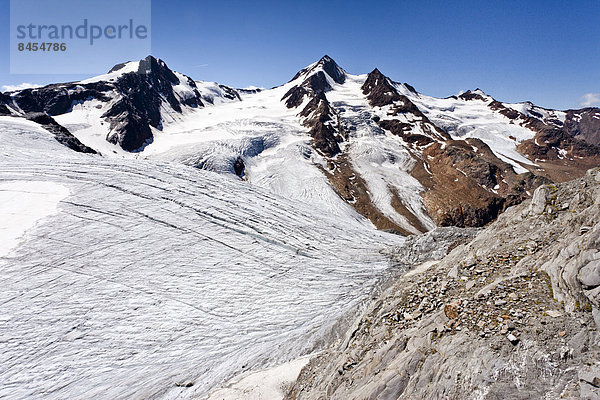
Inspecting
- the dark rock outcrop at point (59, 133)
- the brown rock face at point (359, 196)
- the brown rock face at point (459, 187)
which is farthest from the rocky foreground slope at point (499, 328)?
the brown rock face at point (459, 187)

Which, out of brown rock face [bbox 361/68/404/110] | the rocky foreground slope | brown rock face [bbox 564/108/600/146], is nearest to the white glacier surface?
the rocky foreground slope

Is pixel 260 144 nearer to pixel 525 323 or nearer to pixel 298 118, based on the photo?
pixel 298 118

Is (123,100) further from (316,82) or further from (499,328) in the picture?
(499,328)

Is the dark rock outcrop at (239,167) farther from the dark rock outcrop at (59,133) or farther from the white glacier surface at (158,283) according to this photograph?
the white glacier surface at (158,283)

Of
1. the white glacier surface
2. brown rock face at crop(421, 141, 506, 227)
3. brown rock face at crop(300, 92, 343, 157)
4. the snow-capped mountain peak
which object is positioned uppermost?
the snow-capped mountain peak

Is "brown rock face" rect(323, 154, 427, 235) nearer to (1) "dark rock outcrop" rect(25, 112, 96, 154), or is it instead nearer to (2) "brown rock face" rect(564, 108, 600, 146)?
(1) "dark rock outcrop" rect(25, 112, 96, 154)

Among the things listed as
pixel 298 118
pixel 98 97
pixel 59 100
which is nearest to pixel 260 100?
pixel 298 118
